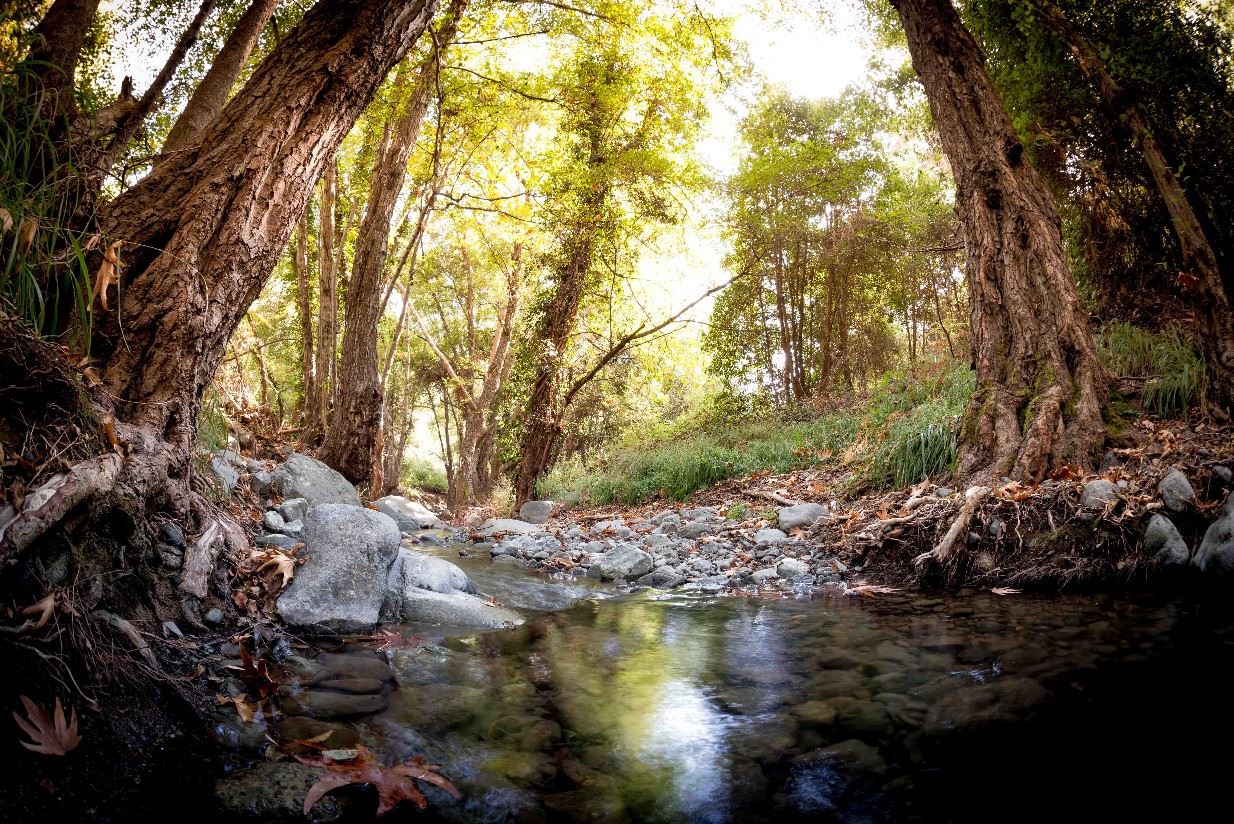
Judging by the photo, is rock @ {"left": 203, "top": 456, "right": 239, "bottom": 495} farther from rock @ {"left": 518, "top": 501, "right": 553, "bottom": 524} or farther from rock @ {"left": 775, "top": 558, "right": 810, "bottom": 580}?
rock @ {"left": 518, "top": 501, "right": 553, "bottom": 524}

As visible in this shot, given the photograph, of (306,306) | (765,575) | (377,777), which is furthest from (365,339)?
(377,777)

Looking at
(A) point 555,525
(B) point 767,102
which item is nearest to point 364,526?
(A) point 555,525

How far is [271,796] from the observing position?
1552 millimetres

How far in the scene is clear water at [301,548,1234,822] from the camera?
5.59 ft

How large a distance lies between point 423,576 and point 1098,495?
14.2 ft

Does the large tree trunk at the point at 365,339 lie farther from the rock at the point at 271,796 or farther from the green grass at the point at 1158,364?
the green grass at the point at 1158,364

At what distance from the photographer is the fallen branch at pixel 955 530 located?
4.28 m

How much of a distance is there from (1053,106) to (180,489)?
8.80m

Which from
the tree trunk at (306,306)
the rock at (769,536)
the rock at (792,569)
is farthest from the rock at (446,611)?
the tree trunk at (306,306)

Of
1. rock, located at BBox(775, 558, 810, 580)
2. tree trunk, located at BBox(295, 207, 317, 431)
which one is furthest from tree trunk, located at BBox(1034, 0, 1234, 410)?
tree trunk, located at BBox(295, 207, 317, 431)

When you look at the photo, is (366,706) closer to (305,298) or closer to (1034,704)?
(1034,704)

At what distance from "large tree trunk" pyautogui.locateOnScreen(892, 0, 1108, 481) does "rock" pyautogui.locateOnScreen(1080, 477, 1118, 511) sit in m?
0.49

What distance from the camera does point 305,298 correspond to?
39.8 ft

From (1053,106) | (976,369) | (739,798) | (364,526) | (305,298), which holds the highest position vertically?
(1053,106)
